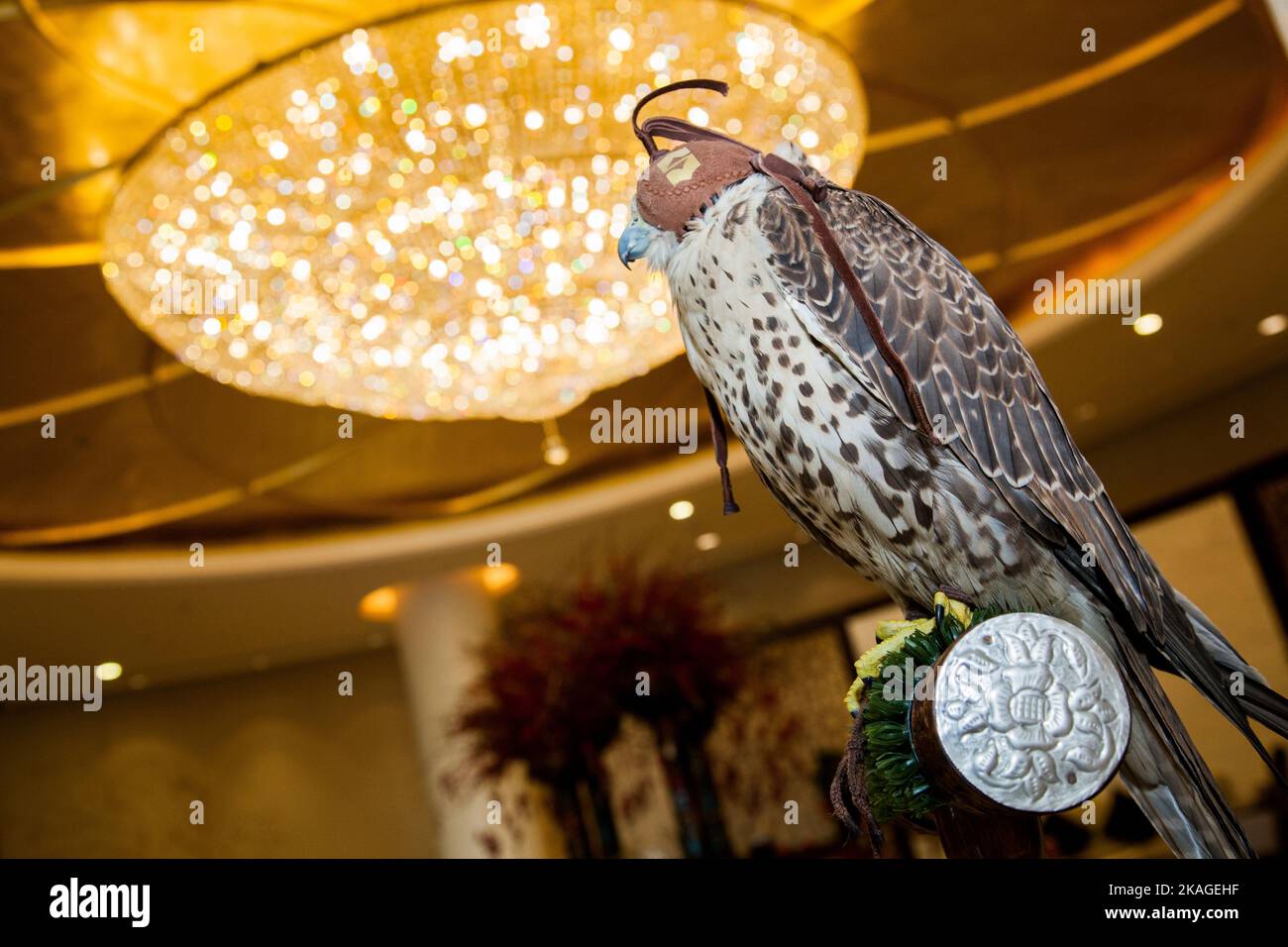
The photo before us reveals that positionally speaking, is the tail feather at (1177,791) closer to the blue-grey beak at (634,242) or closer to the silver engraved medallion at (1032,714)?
the silver engraved medallion at (1032,714)

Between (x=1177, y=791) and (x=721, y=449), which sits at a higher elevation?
(x=721, y=449)

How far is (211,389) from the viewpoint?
5770 mm

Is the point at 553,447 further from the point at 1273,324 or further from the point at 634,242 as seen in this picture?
the point at 634,242

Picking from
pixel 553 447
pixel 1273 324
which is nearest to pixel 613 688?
pixel 553 447

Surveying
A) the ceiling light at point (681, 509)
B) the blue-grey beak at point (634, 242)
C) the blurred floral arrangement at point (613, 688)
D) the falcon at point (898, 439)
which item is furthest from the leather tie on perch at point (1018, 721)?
the ceiling light at point (681, 509)

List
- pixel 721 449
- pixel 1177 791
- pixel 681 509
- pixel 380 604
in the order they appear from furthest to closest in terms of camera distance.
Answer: pixel 380 604, pixel 681 509, pixel 721 449, pixel 1177 791

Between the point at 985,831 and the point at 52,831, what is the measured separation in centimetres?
1195

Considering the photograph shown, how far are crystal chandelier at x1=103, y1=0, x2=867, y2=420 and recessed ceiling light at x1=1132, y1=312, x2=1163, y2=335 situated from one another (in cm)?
369

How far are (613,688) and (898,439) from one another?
118 inches

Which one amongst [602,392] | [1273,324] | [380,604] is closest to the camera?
[602,392]

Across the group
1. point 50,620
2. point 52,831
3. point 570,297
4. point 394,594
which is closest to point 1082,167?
point 570,297

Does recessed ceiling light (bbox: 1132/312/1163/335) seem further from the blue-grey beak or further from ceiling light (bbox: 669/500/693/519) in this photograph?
the blue-grey beak

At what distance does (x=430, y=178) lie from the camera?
11.6 feet

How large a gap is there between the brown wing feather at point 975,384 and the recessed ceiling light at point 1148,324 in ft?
20.3
